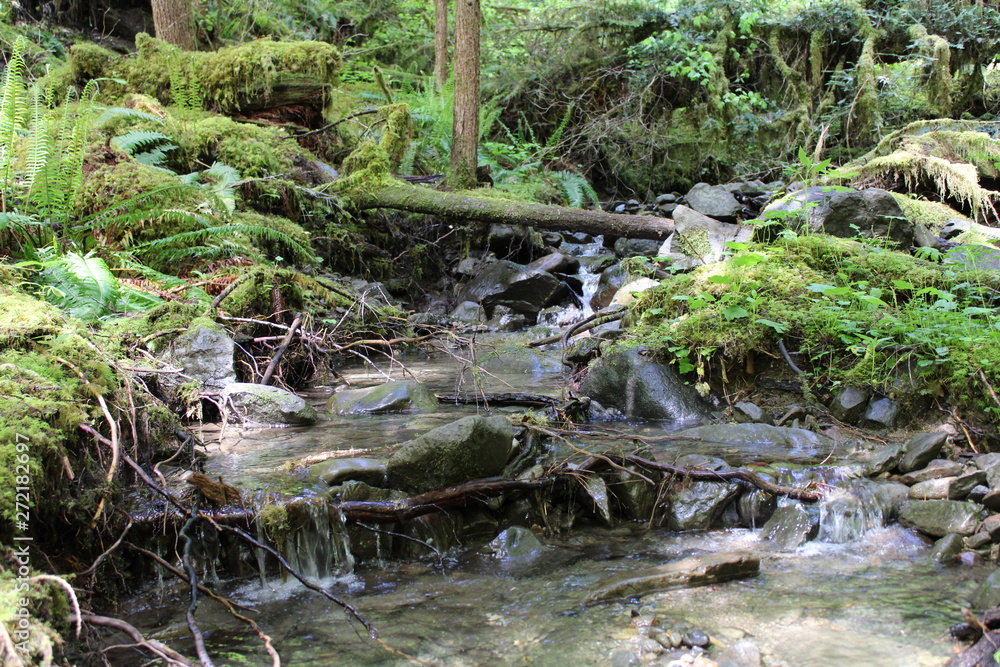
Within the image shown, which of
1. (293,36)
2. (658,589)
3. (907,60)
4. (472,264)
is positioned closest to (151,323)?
(658,589)

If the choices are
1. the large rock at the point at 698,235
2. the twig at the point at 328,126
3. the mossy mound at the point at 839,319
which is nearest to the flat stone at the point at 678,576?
the mossy mound at the point at 839,319

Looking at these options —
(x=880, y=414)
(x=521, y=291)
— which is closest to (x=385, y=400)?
(x=880, y=414)

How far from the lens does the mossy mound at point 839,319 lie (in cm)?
411

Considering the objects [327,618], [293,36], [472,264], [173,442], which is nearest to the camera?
[327,618]

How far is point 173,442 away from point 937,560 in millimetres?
3719

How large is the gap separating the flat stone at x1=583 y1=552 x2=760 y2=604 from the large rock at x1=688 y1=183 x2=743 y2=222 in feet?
21.0

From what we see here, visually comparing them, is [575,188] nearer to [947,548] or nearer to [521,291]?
[521,291]

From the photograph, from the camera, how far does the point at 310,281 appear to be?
598 centimetres

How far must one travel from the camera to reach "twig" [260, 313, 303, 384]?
502 cm

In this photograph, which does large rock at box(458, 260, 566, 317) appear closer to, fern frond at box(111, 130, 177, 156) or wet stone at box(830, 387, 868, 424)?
fern frond at box(111, 130, 177, 156)

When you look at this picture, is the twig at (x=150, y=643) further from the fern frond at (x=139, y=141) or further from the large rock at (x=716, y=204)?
the large rock at (x=716, y=204)

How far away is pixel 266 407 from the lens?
450cm

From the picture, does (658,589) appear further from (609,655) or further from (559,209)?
(559,209)

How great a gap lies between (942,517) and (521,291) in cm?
581
